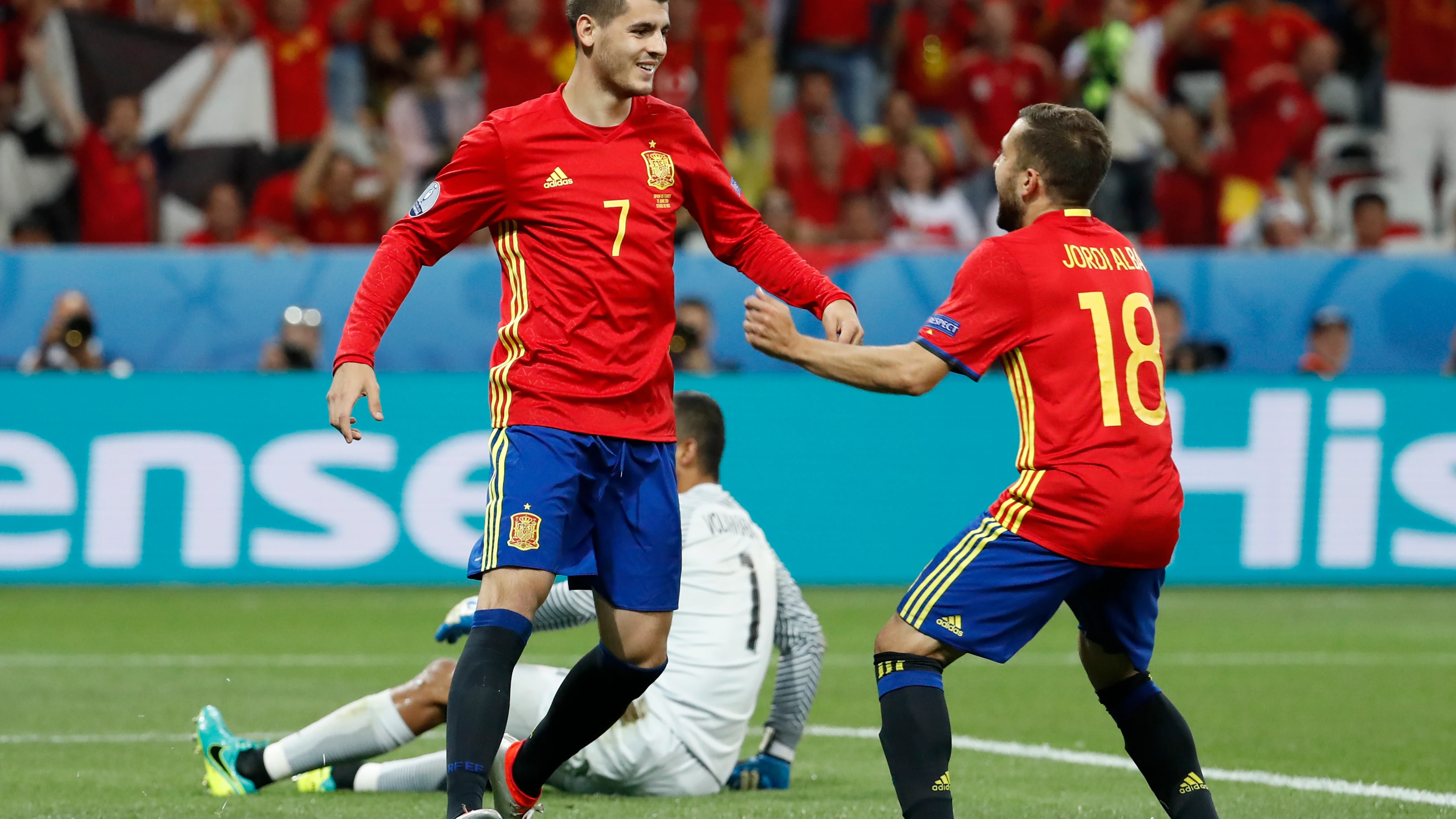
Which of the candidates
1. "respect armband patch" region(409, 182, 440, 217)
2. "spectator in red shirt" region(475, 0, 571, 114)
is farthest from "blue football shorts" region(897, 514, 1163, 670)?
"spectator in red shirt" region(475, 0, 571, 114)

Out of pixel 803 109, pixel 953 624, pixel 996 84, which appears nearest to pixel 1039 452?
pixel 953 624

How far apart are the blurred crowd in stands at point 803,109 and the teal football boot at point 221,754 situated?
8601 mm

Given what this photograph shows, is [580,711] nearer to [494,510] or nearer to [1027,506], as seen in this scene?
[494,510]

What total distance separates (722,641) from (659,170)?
63.5 inches

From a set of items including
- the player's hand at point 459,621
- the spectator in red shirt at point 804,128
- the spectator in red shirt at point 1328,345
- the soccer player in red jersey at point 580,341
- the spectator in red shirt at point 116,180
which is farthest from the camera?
the spectator in red shirt at point 804,128

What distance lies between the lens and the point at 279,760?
5719 mm

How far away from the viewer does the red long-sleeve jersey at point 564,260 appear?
15.5ft

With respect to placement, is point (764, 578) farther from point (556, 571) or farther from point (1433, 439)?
point (1433, 439)

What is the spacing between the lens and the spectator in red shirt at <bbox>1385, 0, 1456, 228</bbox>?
17078 millimetres

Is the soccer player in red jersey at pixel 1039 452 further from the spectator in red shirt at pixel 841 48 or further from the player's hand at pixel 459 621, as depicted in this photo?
the spectator in red shirt at pixel 841 48

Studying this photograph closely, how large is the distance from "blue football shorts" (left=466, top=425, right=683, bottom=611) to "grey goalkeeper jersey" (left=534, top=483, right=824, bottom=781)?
0.90 m

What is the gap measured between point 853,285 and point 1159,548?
9.38m

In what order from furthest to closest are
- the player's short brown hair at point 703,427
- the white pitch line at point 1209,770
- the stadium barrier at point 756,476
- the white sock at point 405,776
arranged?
the stadium barrier at point 756,476 → the player's short brown hair at point 703,427 → the white pitch line at point 1209,770 → the white sock at point 405,776

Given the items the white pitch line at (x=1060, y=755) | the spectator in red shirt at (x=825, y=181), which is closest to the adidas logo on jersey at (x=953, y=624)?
the white pitch line at (x=1060, y=755)
